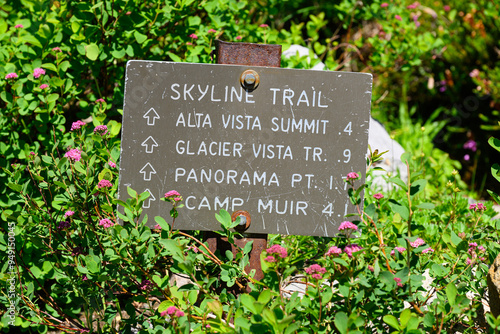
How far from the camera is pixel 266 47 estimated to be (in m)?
1.95

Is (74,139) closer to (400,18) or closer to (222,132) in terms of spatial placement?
(222,132)

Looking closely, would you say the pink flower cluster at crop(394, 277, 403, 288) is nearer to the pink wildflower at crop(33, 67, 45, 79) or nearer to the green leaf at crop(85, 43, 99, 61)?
the green leaf at crop(85, 43, 99, 61)

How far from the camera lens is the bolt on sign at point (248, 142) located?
1.88 m

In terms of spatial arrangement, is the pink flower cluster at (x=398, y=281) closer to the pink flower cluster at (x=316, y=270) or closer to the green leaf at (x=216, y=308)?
the pink flower cluster at (x=316, y=270)

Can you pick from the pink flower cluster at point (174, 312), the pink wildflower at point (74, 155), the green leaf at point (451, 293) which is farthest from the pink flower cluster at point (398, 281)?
the pink wildflower at point (74, 155)

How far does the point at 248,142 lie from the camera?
189 cm

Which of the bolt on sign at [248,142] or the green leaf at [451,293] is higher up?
the bolt on sign at [248,142]

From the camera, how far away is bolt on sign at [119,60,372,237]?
188cm

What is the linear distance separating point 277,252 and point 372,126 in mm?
2507

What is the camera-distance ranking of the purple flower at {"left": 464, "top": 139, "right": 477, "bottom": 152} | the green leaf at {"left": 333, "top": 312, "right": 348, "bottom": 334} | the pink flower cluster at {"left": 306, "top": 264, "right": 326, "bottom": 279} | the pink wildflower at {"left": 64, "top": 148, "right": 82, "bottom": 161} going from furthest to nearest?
the purple flower at {"left": 464, "top": 139, "right": 477, "bottom": 152} → the pink wildflower at {"left": 64, "top": 148, "right": 82, "bottom": 161} → the pink flower cluster at {"left": 306, "top": 264, "right": 326, "bottom": 279} → the green leaf at {"left": 333, "top": 312, "right": 348, "bottom": 334}

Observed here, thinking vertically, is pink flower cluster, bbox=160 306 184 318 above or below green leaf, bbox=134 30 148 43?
below

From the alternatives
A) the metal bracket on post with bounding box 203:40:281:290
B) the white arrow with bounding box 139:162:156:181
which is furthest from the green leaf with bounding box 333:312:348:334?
the white arrow with bounding box 139:162:156:181

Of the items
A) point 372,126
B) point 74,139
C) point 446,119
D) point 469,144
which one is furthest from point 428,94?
point 74,139

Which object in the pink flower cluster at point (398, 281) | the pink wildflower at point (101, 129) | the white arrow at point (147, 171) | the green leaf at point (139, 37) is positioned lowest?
the pink flower cluster at point (398, 281)
